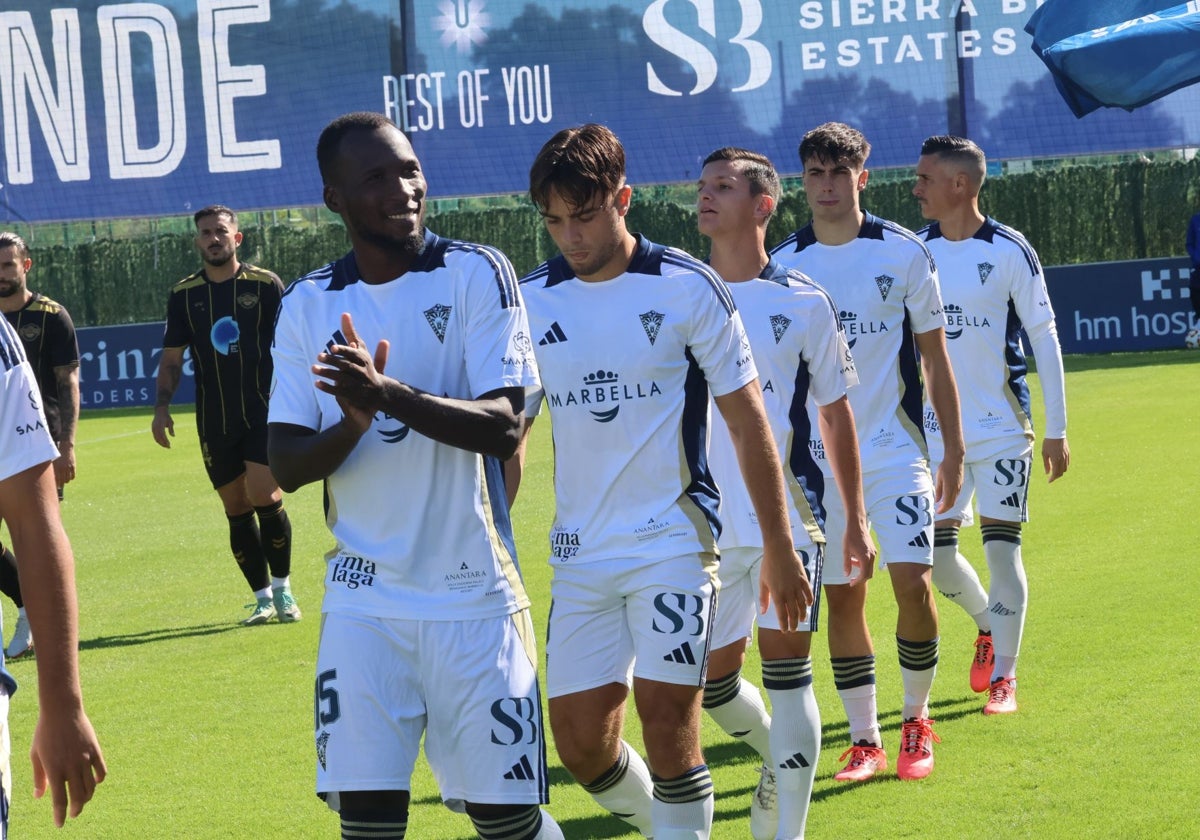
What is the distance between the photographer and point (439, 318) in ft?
13.1

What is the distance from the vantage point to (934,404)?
656 cm

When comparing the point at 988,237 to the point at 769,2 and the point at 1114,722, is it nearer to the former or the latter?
the point at 1114,722

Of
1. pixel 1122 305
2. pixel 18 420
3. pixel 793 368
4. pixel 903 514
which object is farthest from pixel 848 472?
pixel 1122 305

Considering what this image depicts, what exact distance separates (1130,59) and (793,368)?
1.62 m

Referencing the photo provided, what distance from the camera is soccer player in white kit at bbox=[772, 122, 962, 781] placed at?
20.7 ft

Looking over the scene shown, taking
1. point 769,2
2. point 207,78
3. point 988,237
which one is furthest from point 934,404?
point 207,78

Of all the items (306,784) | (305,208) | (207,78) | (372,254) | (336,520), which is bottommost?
(306,784)

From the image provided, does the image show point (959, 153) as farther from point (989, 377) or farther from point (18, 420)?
point (18, 420)

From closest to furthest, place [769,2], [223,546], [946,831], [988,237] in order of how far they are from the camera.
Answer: [946,831]
[988,237]
[223,546]
[769,2]

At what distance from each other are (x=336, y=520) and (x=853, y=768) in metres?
2.93

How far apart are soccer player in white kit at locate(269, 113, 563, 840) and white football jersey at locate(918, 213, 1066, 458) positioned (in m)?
4.10

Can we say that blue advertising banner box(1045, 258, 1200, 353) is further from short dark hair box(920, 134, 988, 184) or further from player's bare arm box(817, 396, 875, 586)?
player's bare arm box(817, 396, 875, 586)

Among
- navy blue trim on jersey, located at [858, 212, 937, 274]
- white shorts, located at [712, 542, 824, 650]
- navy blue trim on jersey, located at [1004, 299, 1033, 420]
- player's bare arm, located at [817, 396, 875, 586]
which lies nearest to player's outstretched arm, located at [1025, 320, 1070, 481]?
navy blue trim on jersey, located at [1004, 299, 1033, 420]

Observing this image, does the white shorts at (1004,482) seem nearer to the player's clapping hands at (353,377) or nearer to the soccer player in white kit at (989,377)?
the soccer player in white kit at (989,377)
